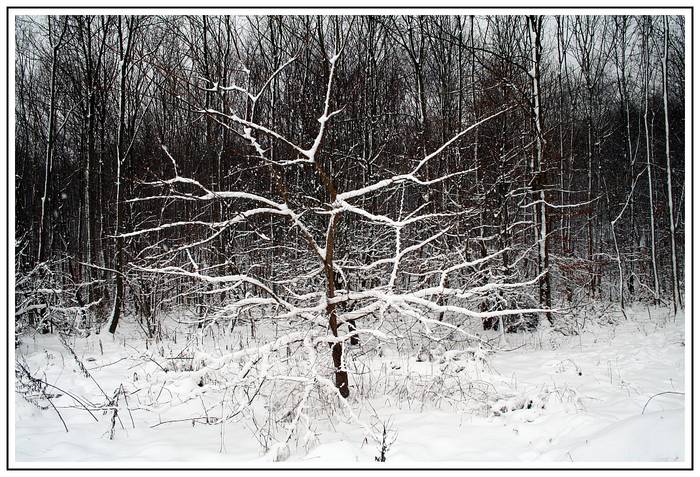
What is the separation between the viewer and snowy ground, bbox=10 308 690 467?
3.65 meters

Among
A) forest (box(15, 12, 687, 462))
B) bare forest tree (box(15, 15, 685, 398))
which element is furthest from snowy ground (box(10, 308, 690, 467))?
bare forest tree (box(15, 15, 685, 398))

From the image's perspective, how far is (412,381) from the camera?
17.6 ft

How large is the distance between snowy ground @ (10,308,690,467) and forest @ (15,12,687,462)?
0.05 meters

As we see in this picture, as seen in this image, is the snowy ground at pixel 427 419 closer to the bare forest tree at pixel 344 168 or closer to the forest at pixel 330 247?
the forest at pixel 330 247

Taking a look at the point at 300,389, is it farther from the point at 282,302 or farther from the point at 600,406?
the point at 600,406

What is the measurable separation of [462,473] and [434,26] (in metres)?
11.8

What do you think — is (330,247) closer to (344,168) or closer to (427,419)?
(427,419)

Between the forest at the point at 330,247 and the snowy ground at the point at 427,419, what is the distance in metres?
0.05

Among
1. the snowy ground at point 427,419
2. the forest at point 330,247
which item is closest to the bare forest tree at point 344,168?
the forest at point 330,247

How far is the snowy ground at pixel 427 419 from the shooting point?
144 inches

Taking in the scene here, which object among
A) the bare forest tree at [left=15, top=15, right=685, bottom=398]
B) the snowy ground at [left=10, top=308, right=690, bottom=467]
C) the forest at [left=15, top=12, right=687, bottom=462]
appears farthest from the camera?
the bare forest tree at [left=15, top=15, right=685, bottom=398]

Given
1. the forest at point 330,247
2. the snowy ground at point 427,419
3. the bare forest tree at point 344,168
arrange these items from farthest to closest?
the bare forest tree at point 344,168 < the forest at point 330,247 < the snowy ground at point 427,419

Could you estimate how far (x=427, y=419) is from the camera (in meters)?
4.71

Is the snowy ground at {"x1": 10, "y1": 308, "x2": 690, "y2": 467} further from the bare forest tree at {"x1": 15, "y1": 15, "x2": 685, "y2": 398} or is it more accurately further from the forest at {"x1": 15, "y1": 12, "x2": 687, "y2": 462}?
the bare forest tree at {"x1": 15, "y1": 15, "x2": 685, "y2": 398}
